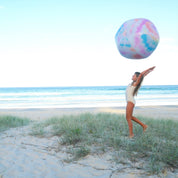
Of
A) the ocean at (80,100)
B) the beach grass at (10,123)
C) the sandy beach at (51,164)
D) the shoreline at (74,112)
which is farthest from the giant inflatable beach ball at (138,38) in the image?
the ocean at (80,100)

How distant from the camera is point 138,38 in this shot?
15.7 feet

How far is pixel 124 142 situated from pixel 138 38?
2441mm

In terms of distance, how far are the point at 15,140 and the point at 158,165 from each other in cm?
373

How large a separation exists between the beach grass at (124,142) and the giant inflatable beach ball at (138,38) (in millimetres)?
2073

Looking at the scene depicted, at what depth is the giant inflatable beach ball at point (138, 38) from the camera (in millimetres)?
4789

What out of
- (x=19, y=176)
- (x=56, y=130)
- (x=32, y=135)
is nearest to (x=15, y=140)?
(x=32, y=135)

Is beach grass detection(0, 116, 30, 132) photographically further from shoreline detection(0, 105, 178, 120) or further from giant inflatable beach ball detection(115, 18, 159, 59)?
giant inflatable beach ball detection(115, 18, 159, 59)

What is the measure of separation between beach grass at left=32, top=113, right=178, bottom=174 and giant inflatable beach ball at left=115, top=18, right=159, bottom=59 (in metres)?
2.07

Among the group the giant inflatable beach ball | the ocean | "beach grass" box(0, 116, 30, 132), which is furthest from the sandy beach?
the ocean

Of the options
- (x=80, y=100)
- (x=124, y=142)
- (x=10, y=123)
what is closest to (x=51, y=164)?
(x=124, y=142)

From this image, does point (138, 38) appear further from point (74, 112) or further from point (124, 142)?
point (74, 112)

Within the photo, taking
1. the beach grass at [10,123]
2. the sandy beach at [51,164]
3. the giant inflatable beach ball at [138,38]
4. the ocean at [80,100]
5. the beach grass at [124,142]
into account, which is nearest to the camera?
the sandy beach at [51,164]

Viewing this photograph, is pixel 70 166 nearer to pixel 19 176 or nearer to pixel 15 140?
pixel 19 176

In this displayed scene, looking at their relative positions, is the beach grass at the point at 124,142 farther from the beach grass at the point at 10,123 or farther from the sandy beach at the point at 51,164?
the beach grass at the point at 10,123
